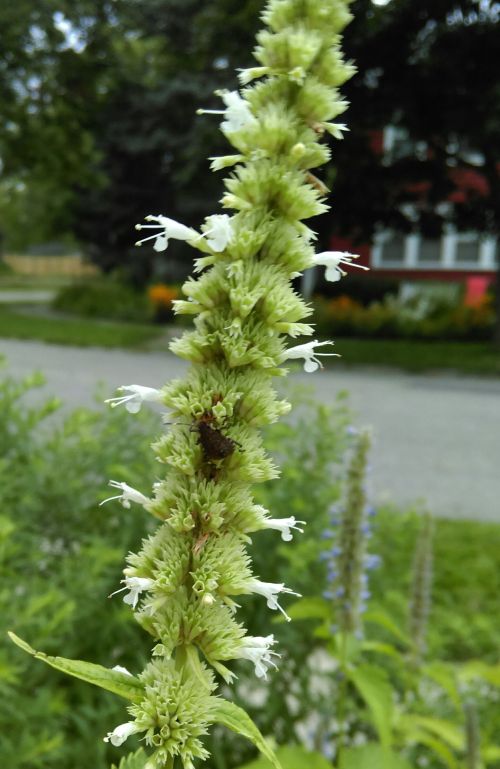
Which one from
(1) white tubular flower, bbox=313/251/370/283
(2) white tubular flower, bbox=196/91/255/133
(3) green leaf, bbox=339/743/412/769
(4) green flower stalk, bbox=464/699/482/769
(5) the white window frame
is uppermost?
(5) the white window frame

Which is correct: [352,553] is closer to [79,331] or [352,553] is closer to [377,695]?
[377,695]

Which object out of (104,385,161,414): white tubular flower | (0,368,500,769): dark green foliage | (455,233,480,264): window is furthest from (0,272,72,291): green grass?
(104,385,161,414): white tubular flower

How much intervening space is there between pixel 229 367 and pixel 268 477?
0.15 metres

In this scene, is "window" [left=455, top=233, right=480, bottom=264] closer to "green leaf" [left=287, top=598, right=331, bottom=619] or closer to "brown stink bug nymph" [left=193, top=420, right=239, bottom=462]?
"green leaf" [left=287, top=598, right=331, bottom=619]

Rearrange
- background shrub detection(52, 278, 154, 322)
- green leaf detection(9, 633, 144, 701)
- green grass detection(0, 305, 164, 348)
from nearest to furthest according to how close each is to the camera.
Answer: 1. green leaf detection(9, 633, 144, 701)
2. green grass detection(0, 305, 164, 348)
3. background shrub detection(52, 278, 154, 322)

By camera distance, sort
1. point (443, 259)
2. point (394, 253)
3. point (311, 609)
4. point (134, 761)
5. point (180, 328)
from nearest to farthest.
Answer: point (134, 761) → point (311, 609) → point (180, 328) → point (443, 259) → point (394, 253)

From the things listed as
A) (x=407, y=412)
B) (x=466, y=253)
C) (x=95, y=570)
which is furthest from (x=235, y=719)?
(x=466, y=253)

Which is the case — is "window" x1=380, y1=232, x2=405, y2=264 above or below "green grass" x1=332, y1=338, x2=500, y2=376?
above

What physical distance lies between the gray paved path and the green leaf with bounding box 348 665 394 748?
1.42m

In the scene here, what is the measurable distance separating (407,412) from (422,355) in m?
7.98

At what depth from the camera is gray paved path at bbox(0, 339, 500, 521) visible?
8.41 meters

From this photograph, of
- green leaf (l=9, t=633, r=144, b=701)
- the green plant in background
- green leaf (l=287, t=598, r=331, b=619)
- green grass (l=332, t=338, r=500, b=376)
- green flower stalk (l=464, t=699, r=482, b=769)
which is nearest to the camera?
green leaf (l=9, t=633, r=144, b=701)

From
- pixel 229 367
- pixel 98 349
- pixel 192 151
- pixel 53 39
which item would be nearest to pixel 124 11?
pixel 53 39

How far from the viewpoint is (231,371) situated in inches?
37.2
